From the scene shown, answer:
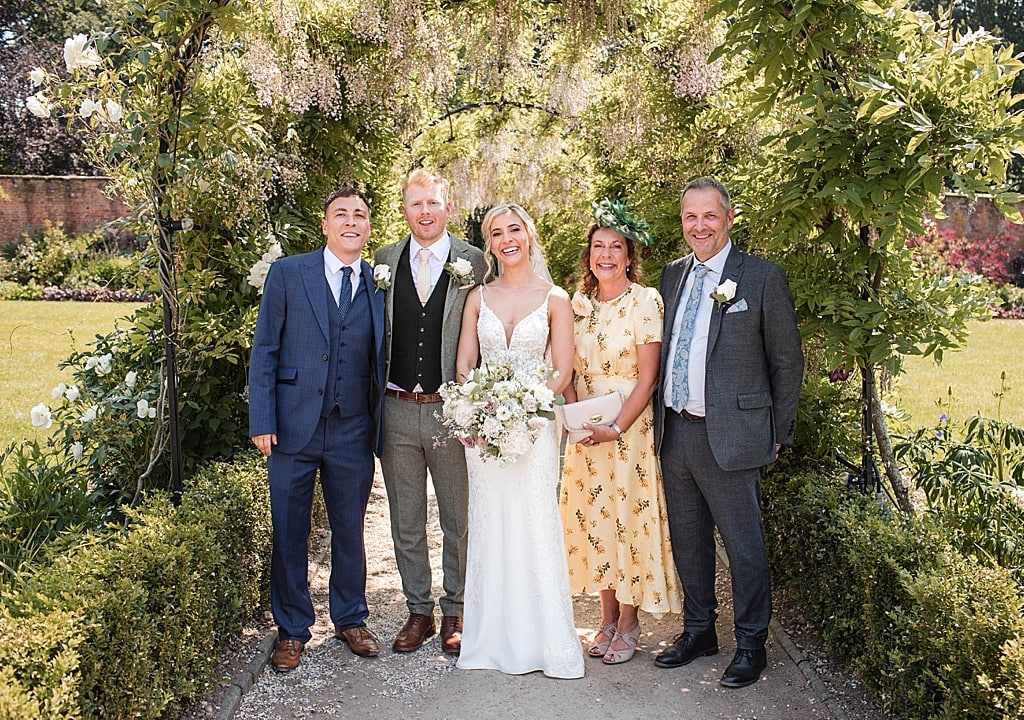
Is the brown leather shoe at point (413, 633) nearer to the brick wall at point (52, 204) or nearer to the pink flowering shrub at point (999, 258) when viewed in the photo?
the pink flowering shrub at point (999, 258)

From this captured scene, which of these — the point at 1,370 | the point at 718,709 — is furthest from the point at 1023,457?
the point at 1,370

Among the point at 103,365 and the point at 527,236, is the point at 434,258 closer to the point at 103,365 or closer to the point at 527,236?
the point at 527,236

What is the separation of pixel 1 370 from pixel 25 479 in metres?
5.58

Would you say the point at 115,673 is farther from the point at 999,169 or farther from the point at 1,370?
the point at 1,370

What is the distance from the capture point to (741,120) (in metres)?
5.99

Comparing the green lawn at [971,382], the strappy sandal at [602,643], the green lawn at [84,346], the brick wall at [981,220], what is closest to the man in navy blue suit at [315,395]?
the strappy sandal at [602,643]

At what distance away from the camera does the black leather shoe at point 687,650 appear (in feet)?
12.6

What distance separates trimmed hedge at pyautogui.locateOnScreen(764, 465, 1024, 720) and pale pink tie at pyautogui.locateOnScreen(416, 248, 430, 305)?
1.86m

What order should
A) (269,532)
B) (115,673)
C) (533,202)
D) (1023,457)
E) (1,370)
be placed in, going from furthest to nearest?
(533,202), (1,370), (269,532), (1023,457), (115,673)

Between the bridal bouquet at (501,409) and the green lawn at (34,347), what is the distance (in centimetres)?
213

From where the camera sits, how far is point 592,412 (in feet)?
12.4

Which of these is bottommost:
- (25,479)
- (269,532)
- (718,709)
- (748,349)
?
(718,709)

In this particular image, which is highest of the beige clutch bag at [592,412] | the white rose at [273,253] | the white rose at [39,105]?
the white rose at [39,105]

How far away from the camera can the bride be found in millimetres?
3793
